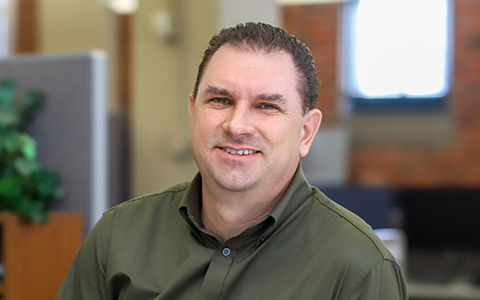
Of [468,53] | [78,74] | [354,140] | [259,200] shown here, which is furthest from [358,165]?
[259,200]

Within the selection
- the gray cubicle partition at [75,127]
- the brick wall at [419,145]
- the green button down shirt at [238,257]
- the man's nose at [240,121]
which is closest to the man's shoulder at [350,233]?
the green button down shirt at [238,257]

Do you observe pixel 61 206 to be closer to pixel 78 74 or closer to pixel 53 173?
pixel 53 173

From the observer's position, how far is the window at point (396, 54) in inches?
152

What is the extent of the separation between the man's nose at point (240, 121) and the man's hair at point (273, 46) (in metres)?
0.12

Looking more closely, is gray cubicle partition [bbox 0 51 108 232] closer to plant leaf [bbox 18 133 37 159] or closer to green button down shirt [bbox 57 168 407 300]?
plant leaf [bbox 18 133 37 159]

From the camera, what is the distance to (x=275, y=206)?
1.09m

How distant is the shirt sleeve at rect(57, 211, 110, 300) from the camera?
1.17 meters

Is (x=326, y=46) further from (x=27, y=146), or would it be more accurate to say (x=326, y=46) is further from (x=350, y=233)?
(x=350, y=233)

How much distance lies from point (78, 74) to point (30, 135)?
0.89ft

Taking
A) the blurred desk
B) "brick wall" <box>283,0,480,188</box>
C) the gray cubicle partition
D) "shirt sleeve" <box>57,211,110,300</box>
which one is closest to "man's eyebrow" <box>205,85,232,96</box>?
"shirt sleeve" <box>57,211,110,300</box>

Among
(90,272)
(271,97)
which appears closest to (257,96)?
(271,97)

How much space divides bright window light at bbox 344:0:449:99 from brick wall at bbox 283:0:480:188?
106mm

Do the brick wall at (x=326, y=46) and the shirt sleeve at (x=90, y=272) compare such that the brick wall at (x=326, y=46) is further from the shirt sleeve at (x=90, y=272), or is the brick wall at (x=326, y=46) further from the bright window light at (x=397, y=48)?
the shirt sleeve at (x=90, y=272)

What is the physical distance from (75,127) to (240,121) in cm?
111
